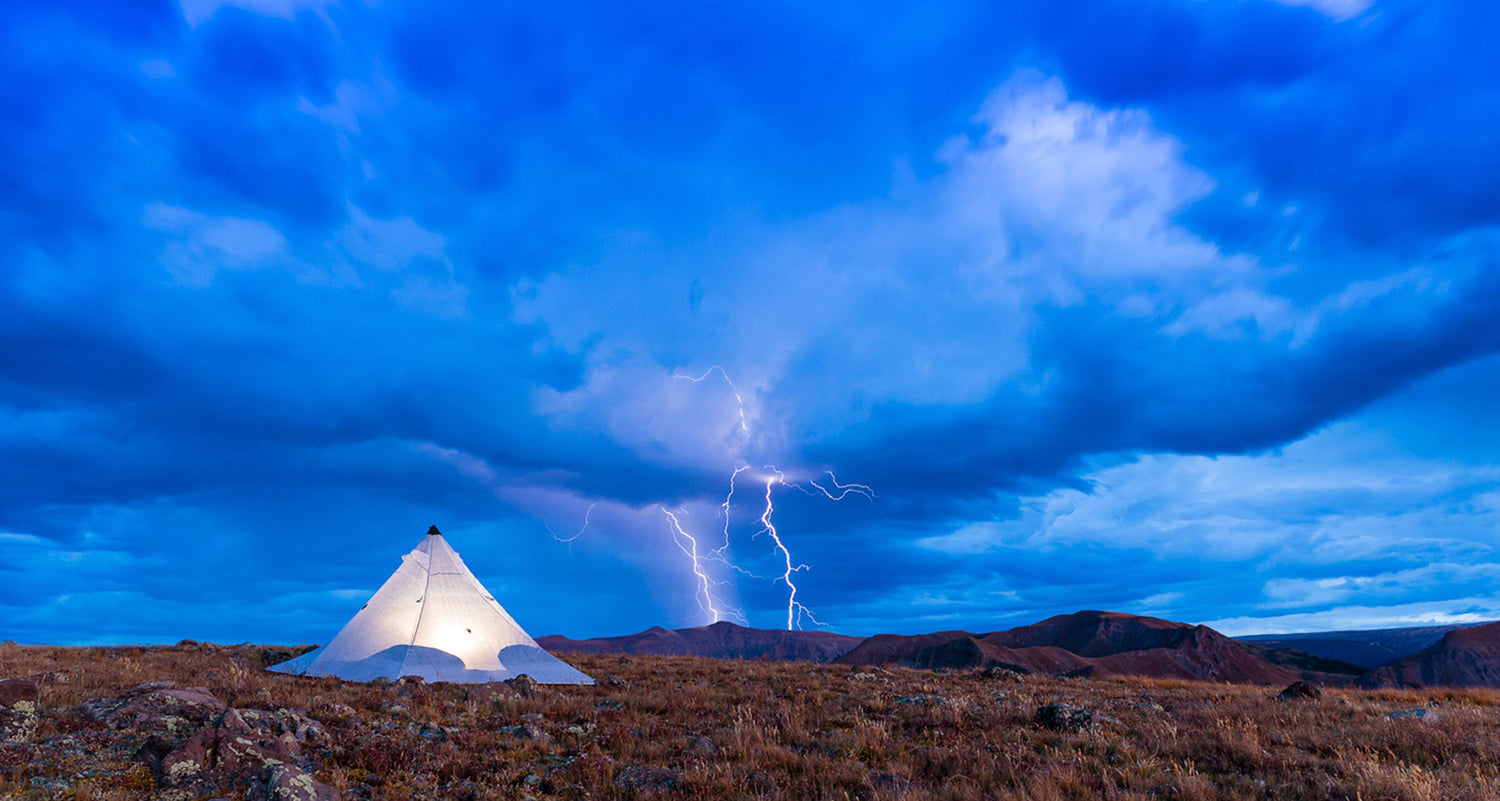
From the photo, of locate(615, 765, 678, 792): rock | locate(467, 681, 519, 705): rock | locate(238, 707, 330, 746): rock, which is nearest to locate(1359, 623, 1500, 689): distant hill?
locate(467, 681, 519, 705): rock

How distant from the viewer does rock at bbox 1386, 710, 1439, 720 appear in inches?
548

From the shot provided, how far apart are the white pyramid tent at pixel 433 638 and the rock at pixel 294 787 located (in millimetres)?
13668

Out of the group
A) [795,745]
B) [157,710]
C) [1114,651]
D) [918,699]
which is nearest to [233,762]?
[157,710]

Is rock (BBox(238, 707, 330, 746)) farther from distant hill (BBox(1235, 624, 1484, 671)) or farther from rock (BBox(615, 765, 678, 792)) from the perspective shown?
distant hill (BBox(1235, 624, 1484, 671))

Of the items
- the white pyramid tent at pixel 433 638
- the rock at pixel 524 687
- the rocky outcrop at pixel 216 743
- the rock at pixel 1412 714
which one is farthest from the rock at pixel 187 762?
the rock at pixel 1412 714

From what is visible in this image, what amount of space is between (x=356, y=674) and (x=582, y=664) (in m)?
10.7

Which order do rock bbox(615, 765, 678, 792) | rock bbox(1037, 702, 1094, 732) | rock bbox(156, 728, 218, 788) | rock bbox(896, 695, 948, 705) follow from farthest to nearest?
rock bbox(896, 695, 948, 705) → rock bbox(1037, 702, 1094, 732) → rock bbox(615, 765, 678, 792) → rock bbox(156, 728, 218, 788)

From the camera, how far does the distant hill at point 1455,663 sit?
8412cm

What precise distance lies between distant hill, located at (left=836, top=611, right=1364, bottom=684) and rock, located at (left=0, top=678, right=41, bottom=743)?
69.0 metres

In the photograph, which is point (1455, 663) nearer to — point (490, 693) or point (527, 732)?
point (490, 693)

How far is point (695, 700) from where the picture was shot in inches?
691

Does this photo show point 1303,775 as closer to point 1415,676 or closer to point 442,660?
point 442,660

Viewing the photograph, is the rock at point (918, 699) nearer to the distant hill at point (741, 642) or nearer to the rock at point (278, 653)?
the rock at point (278, 653)

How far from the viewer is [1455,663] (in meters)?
87.1
